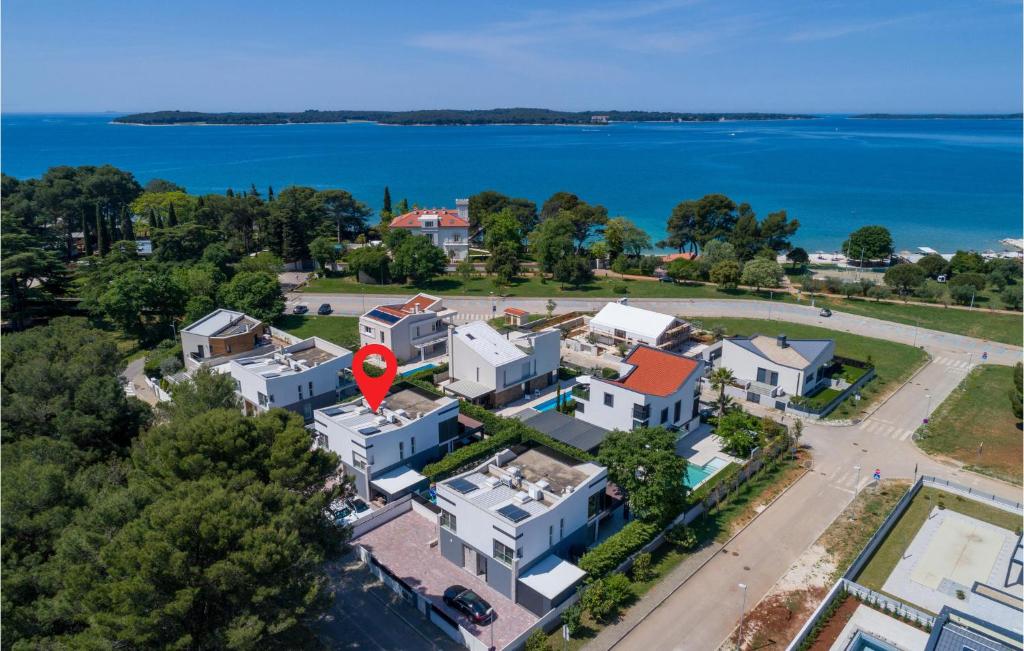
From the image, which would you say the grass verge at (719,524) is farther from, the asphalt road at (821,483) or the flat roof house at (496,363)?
the flat roof house at (496,363)

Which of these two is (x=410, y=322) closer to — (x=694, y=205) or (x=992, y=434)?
(x=992, y=434)

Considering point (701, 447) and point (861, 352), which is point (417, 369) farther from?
point (861, 352)

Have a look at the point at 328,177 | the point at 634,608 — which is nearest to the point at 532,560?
the point at 634,608

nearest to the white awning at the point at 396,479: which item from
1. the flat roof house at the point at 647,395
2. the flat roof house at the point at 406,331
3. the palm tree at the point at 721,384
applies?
the flat roof house at the point at 647,395

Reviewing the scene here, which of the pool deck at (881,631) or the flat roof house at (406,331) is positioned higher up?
the flat roof house at (406,331)

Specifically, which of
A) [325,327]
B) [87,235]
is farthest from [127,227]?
[325,327]

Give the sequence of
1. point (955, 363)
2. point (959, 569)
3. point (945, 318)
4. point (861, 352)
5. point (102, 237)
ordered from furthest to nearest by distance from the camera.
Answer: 1. point (102, 237)
2. point (945, 318)
3. point (861, 352)
4. point (955, 363)
5. point (959, 569)
